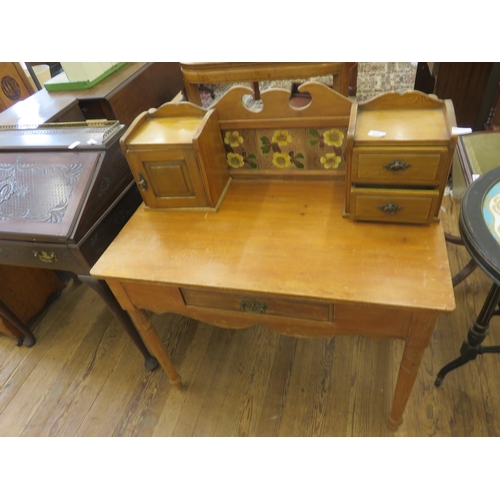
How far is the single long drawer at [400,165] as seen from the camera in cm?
85

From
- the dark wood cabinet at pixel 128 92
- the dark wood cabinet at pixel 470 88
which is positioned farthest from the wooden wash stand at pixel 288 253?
the dark wood cabinet at pixel 470 88

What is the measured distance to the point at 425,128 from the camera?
2.89ft

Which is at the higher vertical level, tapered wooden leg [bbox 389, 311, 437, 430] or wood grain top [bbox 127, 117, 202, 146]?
wood grain top [bbox 127, 117, 202, 146]

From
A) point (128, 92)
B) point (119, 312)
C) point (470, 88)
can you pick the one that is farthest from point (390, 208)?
point (470, 88)

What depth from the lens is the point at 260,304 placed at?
965 millimetres

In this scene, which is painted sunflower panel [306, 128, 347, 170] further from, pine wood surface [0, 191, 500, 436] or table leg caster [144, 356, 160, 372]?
table leg caster [144, 356, 160, 372]

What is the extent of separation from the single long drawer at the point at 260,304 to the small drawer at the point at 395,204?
0.88ft

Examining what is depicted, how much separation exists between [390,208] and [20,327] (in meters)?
1.61

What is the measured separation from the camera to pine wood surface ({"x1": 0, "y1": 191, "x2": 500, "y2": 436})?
1.31 m

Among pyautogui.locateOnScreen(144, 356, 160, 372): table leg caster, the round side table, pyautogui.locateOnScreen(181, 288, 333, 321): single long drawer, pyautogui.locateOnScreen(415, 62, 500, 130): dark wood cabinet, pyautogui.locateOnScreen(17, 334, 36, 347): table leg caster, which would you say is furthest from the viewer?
pyautogui.locateOnScreen(415, 62, 500, 130): dark wood cabinet

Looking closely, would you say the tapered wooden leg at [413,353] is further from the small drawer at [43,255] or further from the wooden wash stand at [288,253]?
the small drawer at [43,255]

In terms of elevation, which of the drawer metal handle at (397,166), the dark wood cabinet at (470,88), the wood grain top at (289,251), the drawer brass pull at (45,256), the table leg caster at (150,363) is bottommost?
the table leg caster at (150,363)

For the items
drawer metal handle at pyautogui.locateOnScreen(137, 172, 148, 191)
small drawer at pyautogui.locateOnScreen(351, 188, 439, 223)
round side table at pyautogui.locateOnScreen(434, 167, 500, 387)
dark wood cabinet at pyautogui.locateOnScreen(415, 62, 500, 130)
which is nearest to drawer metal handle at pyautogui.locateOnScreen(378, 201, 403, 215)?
small drawer at pyautogui.locateOnScreen(351, 188, 439, 223)

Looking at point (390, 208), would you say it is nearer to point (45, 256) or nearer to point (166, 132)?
point (166, 132)
